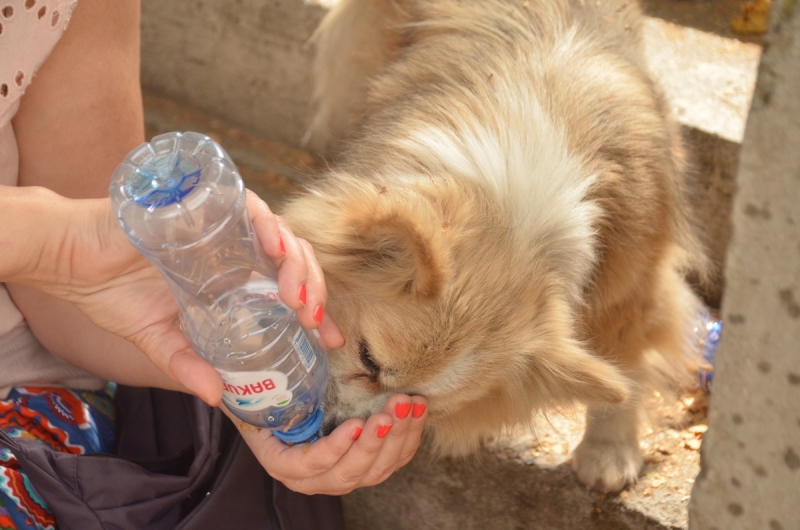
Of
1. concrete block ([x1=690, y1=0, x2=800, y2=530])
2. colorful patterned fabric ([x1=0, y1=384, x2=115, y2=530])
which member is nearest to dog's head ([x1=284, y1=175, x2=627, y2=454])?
colorful patterned fabric ([x1=0, y1=384, x2=115, y2=530])

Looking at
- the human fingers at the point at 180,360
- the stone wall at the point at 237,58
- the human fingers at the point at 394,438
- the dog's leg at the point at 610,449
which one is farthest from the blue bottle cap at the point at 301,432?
the stone wall at the point at 237,58

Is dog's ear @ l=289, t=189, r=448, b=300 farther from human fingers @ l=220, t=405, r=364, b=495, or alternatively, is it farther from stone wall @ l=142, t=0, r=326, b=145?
stone wall @ l=142, t=0, r=326, b=145

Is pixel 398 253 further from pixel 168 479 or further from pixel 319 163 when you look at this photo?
pixel 319 163

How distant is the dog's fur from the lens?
70.4 inches

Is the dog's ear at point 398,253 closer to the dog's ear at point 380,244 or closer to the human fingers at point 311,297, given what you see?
the dog's ear at point 380,244

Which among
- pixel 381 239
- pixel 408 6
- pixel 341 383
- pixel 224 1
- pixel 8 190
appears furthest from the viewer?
pixel 224 1

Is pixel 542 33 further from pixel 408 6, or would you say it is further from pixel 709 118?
pixel 709 118

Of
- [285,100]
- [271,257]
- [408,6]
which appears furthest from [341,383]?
[285,100]

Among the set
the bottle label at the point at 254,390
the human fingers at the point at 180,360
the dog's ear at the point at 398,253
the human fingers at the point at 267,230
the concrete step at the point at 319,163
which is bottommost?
the concrete step at the point at 319,163

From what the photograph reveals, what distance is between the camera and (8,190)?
1423 millimetres

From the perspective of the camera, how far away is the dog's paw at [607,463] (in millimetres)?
2139

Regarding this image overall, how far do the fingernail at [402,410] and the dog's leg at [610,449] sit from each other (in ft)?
1.93

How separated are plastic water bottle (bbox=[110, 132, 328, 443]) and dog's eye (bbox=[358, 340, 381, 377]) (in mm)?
242

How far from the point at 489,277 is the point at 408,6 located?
1.30m
